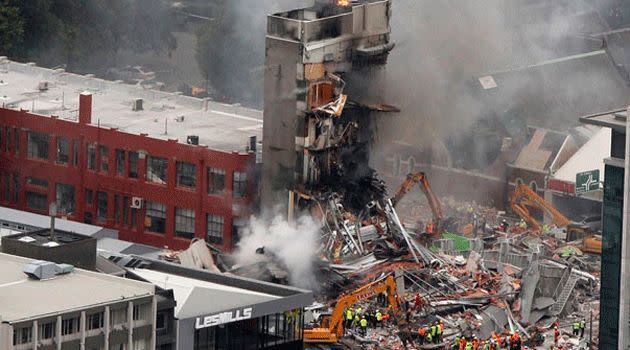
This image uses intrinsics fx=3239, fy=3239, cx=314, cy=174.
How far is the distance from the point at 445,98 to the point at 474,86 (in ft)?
12.9

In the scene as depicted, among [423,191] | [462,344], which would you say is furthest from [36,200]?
[462,344]

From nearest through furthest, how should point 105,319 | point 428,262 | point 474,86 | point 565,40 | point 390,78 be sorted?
point 105,319, point 428,262, point 390,78, point 474,86, point 565,40

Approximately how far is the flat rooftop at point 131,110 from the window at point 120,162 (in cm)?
121

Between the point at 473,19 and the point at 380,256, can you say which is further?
the point at 473,19

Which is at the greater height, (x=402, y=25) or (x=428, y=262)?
(x=402, y=25)

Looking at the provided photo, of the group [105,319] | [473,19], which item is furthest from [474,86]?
[105,319]

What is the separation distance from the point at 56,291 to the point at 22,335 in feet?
12.0

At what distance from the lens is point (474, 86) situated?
16550 cm

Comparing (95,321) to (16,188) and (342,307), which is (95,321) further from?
(16,188)

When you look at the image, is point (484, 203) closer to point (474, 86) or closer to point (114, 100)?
point (474, 86)

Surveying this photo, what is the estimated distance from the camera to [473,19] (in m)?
165

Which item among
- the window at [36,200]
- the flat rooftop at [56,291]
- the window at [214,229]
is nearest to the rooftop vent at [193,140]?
the window at [214,229]

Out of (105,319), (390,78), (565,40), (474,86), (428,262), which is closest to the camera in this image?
(105,319)

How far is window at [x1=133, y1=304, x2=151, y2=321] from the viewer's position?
118 metres
